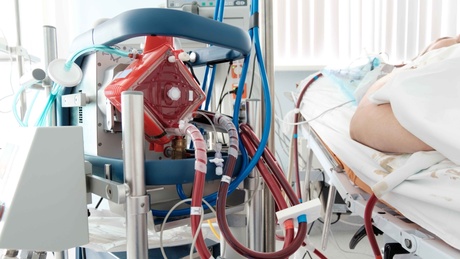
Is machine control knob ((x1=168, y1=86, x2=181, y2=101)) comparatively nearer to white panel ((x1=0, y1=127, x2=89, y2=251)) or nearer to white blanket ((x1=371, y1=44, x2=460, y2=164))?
white panel ((x1=0, y1=127, x2=89, y2=251))

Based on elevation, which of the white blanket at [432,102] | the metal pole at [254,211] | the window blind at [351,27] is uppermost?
the window blind at [351,27]

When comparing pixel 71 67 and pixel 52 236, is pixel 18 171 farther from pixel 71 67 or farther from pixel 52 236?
pixel 71 67

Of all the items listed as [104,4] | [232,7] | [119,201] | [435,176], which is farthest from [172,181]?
[104,4]

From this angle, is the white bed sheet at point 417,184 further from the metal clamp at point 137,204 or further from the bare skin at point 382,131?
the metal clamp at point 137,204

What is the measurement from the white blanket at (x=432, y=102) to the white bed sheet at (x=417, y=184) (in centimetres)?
5

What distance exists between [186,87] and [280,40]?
1.91 metres

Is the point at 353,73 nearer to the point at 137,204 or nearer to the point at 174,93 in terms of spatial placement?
the point at 174,93

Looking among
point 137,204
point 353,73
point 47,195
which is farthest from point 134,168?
point 353,73

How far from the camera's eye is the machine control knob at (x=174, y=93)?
65 cm

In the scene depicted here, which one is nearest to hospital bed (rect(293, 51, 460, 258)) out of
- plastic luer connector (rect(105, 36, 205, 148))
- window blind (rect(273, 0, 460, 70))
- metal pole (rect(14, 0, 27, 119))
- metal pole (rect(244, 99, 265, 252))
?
metal pole (rect(244, 99, 265, 252))

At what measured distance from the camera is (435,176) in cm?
56

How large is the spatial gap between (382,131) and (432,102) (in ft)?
0.38

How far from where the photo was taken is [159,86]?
64cm

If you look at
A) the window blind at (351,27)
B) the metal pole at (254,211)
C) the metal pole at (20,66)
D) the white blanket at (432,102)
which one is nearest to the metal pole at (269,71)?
the metal pole at (254,211)
